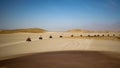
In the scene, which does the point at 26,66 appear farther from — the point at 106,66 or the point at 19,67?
the point at 106,66

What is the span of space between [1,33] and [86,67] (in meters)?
11.2

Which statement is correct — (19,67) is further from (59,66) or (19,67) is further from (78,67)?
(78,67)

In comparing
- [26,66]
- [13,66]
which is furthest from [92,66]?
[13,66]

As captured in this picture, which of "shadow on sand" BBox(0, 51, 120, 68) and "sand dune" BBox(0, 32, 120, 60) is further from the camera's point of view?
"sand dune" BBox(0, 32, 120, 60)

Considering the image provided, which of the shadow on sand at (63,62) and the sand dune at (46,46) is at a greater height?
the shadow on sand at (63,62)

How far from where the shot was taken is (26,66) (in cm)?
326

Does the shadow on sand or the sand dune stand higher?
the shadow on sand

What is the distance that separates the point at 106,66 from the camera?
10.5ft

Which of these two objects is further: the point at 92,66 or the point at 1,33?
the point at 1,33

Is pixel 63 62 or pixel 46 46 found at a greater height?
pixel 63 62

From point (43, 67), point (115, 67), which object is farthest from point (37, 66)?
point (115, 67)

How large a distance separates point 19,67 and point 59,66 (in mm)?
995

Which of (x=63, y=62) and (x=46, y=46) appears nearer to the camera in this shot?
(x=63, y=62)

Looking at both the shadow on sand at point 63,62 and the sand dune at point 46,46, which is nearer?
the shadow on sand at point 63,62
